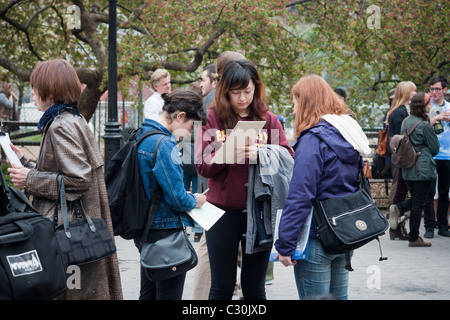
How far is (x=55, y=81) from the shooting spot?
12.5 feet

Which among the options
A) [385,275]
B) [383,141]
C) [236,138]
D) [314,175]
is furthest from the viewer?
[383,141]

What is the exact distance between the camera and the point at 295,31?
10859mm

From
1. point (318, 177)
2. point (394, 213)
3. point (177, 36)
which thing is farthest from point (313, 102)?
point (177, 36)

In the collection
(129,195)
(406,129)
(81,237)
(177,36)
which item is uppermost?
(177,36)

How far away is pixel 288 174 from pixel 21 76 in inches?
339

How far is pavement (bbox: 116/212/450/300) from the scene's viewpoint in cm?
612

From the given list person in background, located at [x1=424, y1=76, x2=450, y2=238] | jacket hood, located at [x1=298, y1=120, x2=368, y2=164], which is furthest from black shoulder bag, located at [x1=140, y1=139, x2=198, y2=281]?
person in background, located at [x1=424, y1=76, x2=450, y2=238]

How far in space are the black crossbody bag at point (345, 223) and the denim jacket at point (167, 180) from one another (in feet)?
2.56

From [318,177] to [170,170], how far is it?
85 cm

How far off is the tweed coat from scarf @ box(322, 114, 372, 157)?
1.36 m

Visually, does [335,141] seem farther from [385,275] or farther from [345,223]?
[385,275]

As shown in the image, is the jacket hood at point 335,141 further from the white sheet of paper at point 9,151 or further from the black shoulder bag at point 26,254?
the white sheet of paper at point 9,151

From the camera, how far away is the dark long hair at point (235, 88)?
13.8ft
